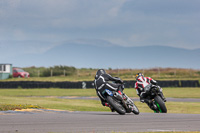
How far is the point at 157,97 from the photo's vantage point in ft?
50.1

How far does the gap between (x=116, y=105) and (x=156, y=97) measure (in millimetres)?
3156

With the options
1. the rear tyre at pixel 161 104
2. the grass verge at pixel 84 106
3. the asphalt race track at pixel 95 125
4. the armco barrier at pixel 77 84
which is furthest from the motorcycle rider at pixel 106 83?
the armco barrier at pixel 77 84

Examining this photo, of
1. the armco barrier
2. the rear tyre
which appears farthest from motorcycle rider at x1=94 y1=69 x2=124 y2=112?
the armco barrier

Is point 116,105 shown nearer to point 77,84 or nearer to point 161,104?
point 161,104

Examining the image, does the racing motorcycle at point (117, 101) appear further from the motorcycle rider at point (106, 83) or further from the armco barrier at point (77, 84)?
the armco barrier at point (77, 84)

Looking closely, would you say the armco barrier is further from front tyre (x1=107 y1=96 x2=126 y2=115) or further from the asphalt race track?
the asphalt race track

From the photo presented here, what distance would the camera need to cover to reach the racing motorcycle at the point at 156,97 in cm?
1508

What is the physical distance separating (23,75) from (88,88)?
2682 centimetres

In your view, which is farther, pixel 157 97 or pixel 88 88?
pixel 88 88

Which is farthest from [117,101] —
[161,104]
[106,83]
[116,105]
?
[161,104]

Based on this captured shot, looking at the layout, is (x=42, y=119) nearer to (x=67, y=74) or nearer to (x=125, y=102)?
(x=125, y=102)

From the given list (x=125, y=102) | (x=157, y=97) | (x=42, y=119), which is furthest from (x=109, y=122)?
(x=157, y=97)

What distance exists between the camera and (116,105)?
41.6 feet

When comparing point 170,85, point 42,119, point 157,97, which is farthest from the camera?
point 170,85
